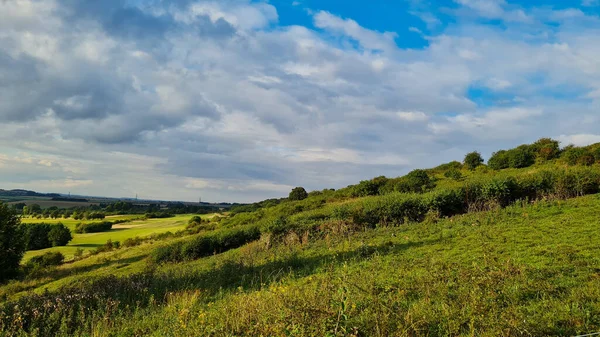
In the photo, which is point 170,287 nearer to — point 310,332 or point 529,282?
point 310,332

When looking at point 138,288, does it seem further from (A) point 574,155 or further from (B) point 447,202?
(A) point 574,155

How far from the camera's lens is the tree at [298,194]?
63.1 meters

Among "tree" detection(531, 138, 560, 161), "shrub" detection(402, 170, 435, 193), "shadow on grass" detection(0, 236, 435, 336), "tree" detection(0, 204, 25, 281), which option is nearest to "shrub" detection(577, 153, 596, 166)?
"tree" detection(531, 138, 560, 161)

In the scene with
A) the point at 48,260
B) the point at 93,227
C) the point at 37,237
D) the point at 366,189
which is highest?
the point at 366,189

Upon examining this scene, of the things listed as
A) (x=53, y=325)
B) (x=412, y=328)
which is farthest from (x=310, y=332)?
(x=53, y=325)

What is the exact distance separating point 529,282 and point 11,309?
37.4 ft

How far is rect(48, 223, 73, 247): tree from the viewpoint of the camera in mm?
61750

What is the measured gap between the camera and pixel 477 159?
134ft

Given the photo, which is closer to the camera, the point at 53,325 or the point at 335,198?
the point at 53,325

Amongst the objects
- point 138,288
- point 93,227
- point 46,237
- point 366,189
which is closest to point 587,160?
point 366,189

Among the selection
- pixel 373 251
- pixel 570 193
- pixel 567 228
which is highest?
pixel 570 193

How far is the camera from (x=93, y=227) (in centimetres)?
7969

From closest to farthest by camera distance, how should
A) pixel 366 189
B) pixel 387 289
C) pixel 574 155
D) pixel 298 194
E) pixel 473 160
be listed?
pixel 387 289 → pixel 574 155 → pixel 473 160 → pixel 366 189 → pixel 298 194

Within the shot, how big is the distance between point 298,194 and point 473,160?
3244 centimetres
